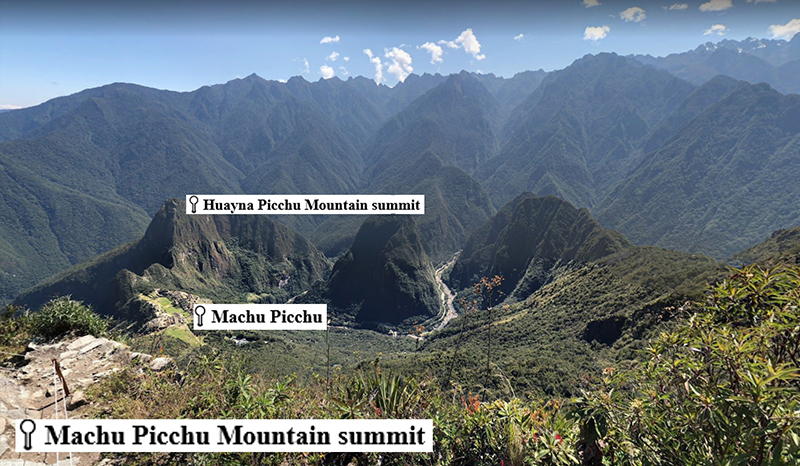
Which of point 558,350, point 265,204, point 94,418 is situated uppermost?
point 265,204

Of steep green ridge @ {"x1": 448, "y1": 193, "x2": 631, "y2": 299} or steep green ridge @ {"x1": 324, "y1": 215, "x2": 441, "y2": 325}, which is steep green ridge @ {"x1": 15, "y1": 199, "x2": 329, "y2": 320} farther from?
steep green ridge @ {"x1": 448, "y1": 193, "x2": 631, "y2": 299}

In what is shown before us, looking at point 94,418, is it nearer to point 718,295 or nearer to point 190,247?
point 718,295

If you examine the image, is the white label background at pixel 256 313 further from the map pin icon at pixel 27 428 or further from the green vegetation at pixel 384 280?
the green vegetation at pixel 384 280

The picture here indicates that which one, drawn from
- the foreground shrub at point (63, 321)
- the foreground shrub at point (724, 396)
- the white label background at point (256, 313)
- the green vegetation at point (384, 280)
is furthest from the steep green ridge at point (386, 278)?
the foreground shrub at point (724, 396)

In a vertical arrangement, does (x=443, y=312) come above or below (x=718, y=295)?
below

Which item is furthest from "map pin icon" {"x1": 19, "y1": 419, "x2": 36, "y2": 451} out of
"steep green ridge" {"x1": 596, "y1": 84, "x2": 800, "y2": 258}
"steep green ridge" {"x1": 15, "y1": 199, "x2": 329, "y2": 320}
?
"steep green ridge" {"x1": 596, "y1": 84, "x2": 800, "y2": 258}

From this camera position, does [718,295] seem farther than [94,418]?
No

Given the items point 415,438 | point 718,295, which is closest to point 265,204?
point 415,438

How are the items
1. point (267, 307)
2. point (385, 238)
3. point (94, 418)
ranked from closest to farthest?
point (94, 418) → point (267, 307) → point (385, 238)
